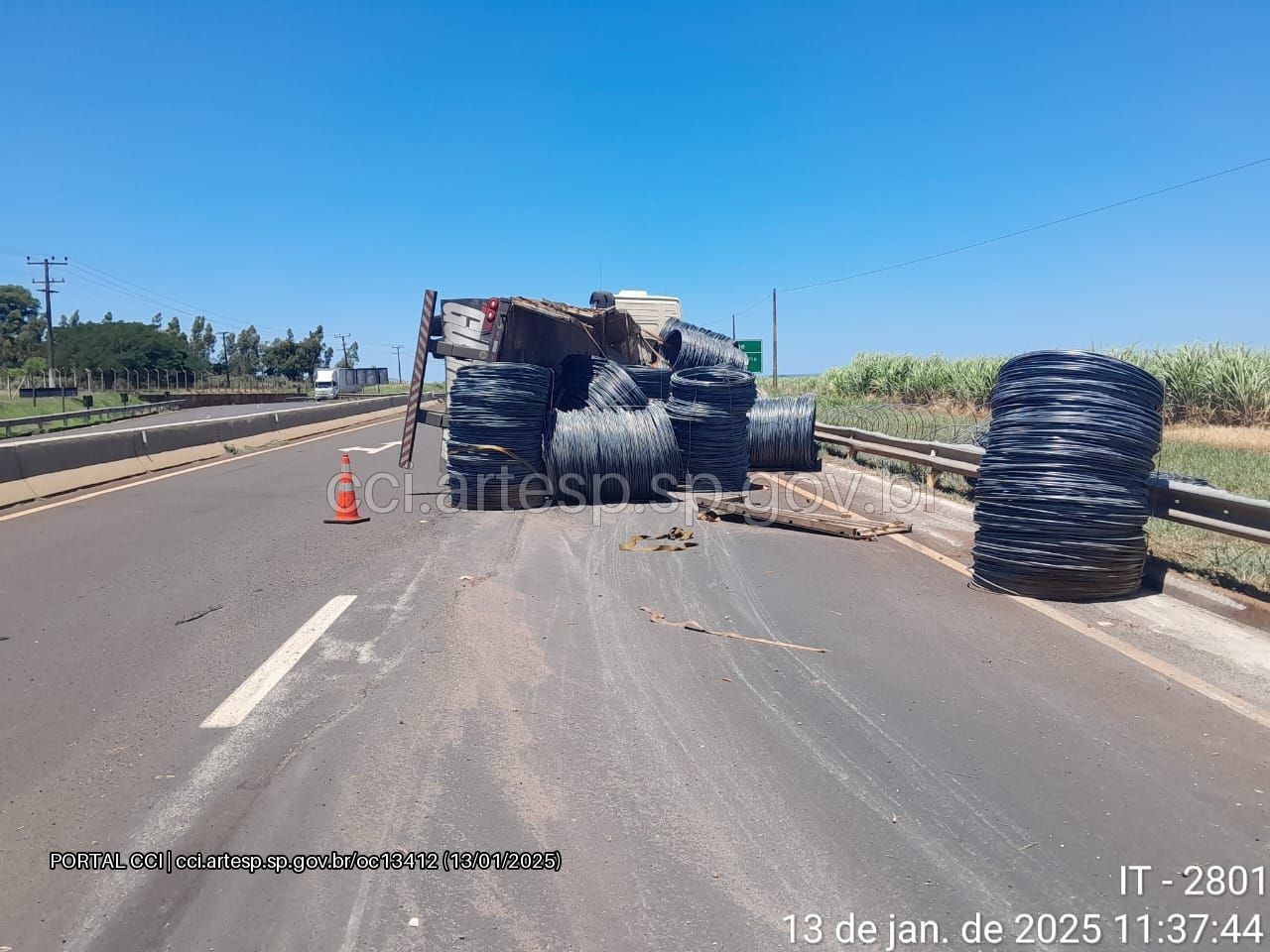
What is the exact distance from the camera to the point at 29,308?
12606cm

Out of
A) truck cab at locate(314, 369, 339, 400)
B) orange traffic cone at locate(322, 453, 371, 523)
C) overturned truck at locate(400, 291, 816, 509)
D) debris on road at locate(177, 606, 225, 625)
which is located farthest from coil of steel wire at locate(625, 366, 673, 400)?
truck cab at locate(314, 369, 339, 400)

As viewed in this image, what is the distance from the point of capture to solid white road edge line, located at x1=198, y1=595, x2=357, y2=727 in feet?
16.3

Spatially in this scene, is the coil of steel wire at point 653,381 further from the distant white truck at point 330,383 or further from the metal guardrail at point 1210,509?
the distant white truck at point 330,383

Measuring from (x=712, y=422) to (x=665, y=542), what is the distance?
4492 mm

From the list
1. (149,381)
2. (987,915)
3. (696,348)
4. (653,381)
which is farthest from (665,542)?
(149,381)

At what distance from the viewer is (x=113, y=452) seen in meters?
15.7

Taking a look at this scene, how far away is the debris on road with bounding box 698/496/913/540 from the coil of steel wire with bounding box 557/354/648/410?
12.4 feet

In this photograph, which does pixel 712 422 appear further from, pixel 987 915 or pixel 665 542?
pixel 987 915

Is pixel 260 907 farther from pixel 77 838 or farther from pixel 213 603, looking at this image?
pixel 213 603

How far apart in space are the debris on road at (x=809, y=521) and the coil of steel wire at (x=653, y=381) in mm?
6585

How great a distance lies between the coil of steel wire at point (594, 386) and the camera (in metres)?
15.6

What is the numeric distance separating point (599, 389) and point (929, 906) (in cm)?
1286

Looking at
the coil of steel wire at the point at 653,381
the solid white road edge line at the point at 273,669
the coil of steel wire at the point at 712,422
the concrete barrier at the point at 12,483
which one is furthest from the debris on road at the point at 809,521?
the concrete barrier at the point at 12,483

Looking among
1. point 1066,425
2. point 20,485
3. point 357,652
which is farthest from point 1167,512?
point 20,485
